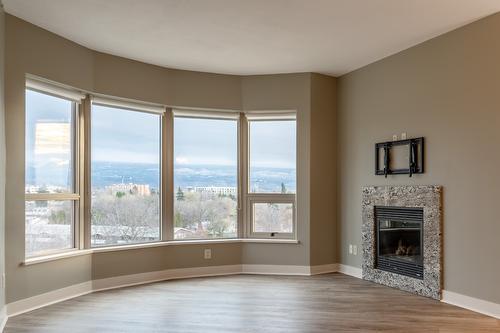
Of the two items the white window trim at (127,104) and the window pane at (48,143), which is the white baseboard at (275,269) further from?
the window pane at (48,143)

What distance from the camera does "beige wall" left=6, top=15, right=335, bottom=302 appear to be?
410 cm

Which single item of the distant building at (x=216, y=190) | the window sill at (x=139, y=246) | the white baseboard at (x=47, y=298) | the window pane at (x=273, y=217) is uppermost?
the distant building at (x=216, y=190)

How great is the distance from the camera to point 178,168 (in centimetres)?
590

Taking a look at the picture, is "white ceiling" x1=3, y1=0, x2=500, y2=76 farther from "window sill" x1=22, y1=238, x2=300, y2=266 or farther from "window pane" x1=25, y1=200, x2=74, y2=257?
"window sill" x1=22, y1=238, x2=300, y2=266

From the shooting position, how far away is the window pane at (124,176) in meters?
5.19

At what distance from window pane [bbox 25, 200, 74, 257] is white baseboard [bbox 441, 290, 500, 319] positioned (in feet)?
13.1

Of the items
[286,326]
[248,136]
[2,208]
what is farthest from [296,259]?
[2,208]

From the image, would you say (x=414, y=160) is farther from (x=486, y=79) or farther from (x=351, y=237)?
(x=351, y=237)

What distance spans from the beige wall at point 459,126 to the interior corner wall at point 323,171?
0.76 m

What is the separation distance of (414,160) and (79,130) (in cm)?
371

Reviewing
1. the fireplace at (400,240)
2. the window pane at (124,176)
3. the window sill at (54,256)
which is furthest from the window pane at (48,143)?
the fireplace at (400,240)

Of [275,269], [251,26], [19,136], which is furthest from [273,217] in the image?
[19,136]

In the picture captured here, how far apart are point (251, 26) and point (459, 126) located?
226 centimetres

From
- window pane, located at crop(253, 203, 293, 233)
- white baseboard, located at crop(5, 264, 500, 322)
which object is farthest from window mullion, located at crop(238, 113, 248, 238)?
white baseboard, located at crop(5, 264, 500, 322)
